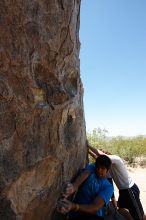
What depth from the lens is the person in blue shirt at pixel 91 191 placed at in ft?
15.2

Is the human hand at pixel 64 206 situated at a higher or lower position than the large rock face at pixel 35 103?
lower

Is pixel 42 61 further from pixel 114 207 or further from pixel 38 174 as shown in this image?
pixel 114 207

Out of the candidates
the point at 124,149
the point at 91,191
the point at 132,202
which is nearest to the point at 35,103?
→ the point at 91,191

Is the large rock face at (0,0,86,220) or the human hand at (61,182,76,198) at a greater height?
the large rock face at (0,0,86,220)

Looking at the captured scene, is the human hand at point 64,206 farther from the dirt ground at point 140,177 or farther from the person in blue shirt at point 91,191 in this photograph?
the dirt ground at point 140,177

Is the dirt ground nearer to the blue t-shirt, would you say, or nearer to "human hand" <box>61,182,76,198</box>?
the blue t-shirt

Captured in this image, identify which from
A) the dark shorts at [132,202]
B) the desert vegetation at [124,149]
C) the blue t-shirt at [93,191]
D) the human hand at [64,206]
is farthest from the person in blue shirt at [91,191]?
the desert vegetation at [124,149]

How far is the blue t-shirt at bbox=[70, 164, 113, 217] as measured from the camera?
4.80m

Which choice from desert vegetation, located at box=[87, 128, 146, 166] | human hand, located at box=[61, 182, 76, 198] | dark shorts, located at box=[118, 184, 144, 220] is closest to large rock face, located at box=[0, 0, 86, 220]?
human hand, located at box=[61, 182, 76, 198]

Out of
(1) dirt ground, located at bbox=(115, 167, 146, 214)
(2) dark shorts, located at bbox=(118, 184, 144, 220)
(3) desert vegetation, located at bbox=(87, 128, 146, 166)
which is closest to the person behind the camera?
(2) dark shorts, located at bbox=(118, 184, 144, 220)

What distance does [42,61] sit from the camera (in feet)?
13.9

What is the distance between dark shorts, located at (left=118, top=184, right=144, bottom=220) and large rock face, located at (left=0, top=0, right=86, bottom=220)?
1.64 meters

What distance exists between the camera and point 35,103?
13.6 feet

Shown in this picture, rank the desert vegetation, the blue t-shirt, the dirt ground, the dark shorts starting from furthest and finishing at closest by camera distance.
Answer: the desert vegetation → the dirt ground → the dark shorts → the blue t-shirt
